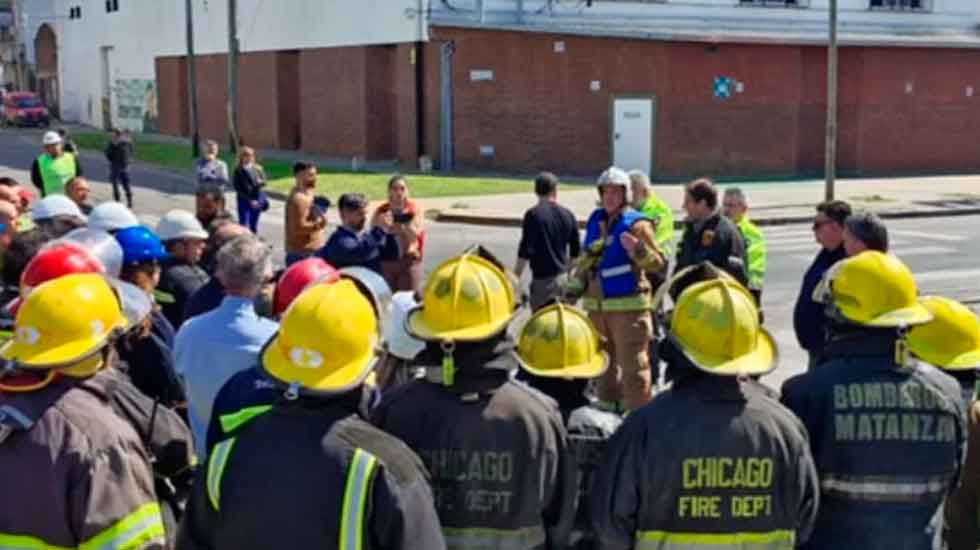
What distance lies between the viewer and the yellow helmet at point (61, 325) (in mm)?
3455

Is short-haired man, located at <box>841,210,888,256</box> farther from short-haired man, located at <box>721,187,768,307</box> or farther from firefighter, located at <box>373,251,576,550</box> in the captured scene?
firefighter, located at <box>373,251,576,550</box>

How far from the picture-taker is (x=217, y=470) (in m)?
3.16

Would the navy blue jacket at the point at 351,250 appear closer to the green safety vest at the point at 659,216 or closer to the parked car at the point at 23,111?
the green safety vest at the point at 659,216

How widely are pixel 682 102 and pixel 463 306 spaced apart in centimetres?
2778

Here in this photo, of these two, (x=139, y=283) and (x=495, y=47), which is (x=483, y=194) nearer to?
(x=495, y=47)

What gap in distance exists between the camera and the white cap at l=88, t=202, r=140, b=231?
6.77 meters

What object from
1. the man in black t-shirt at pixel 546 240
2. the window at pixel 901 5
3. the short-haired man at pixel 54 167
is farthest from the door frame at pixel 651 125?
the man in black t-shirt at pixel 546 240

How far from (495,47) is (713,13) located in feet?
21.4

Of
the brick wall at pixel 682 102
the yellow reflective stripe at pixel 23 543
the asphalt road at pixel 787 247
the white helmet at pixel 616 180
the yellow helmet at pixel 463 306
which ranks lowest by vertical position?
the asphalt road at pixel 787 247

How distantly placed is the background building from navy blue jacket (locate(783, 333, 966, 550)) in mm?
26934

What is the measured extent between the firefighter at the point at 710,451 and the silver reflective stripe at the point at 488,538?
0.29 m

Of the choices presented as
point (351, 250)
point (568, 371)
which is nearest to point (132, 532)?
point (568, 371)

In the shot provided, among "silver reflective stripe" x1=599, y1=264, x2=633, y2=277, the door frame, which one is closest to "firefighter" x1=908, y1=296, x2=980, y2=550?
"silver reflective stripe" x1=599, y1=264, x2=633, y2=277

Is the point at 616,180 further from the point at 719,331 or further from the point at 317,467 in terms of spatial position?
the point at 317,467
